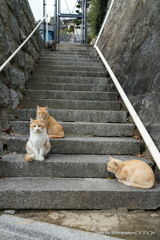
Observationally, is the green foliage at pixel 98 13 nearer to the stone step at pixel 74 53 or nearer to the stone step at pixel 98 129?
the stone step at pixel 74 53

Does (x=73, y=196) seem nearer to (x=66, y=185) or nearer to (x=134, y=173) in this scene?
(x=66, y=185)

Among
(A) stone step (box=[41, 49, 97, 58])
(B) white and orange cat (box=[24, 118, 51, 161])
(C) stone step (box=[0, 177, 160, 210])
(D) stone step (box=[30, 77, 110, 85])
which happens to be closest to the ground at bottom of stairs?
(C) stone step (box=[0, 177, 160, 210])

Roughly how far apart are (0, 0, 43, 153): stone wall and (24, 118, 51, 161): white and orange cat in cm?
80

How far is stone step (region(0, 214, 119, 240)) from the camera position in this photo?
1530 millimetres

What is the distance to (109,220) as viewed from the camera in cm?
199

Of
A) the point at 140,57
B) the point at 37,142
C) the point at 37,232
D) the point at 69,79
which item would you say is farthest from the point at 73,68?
the point at 37,232

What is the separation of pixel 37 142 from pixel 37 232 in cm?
105

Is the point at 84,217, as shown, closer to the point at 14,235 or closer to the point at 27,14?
the point at 14,235

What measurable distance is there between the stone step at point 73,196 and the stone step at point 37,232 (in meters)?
0.38

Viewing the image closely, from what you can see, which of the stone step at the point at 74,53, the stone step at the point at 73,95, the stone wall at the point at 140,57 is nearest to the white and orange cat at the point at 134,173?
the stone wall at the point at 140,57

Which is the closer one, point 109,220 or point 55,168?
point 109,220

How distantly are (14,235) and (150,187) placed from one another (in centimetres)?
155

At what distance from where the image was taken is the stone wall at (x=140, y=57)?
117 inches

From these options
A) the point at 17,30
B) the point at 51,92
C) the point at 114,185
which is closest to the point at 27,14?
the point at 17,30
